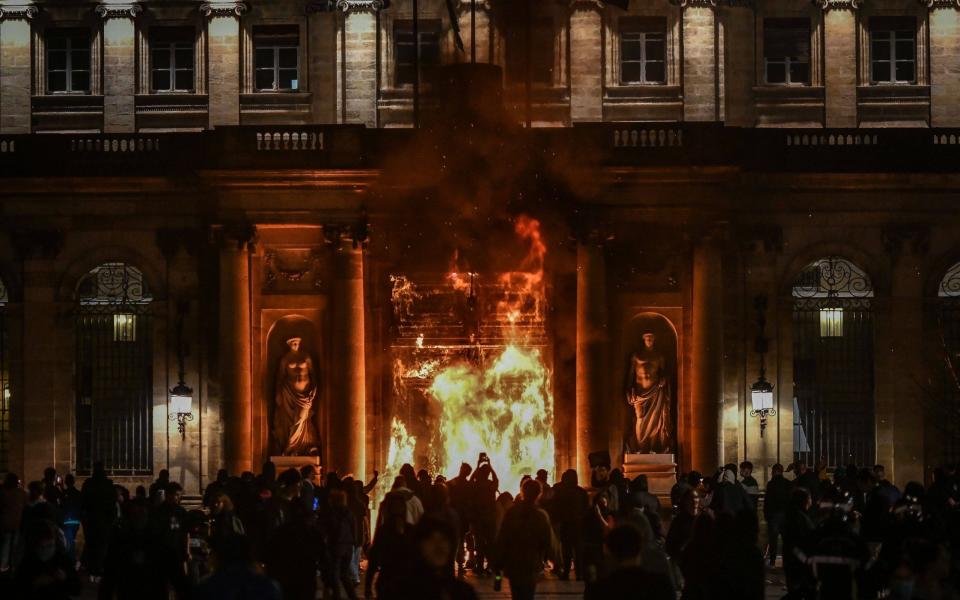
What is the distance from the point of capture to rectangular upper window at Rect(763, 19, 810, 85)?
4100cm

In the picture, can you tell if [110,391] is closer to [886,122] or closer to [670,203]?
[670,203]

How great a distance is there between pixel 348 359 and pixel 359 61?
264 inches

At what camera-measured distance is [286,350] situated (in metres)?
38.7

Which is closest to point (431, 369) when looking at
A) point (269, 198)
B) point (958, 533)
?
point (269, 198)

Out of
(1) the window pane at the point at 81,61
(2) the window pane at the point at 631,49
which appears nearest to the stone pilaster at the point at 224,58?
(1) the window pane at the point at 81,61

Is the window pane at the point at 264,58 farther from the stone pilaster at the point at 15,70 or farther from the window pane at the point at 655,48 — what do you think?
the window pane at the point at 655,48

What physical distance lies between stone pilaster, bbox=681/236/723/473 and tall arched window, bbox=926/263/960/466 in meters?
4.67

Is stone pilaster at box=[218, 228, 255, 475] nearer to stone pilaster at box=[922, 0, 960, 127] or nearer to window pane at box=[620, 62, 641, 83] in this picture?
window pane at box=[620, 62, 641, 83]

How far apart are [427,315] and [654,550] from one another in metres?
20.1

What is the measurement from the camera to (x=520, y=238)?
126 ft

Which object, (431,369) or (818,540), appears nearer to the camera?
(818,540)

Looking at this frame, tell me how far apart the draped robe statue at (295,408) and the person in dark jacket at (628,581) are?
24.6m

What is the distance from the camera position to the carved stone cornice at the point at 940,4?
133 ft

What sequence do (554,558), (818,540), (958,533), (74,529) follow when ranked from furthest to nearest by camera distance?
(74,529)
(554,558)
(958,533)
(818,540)
